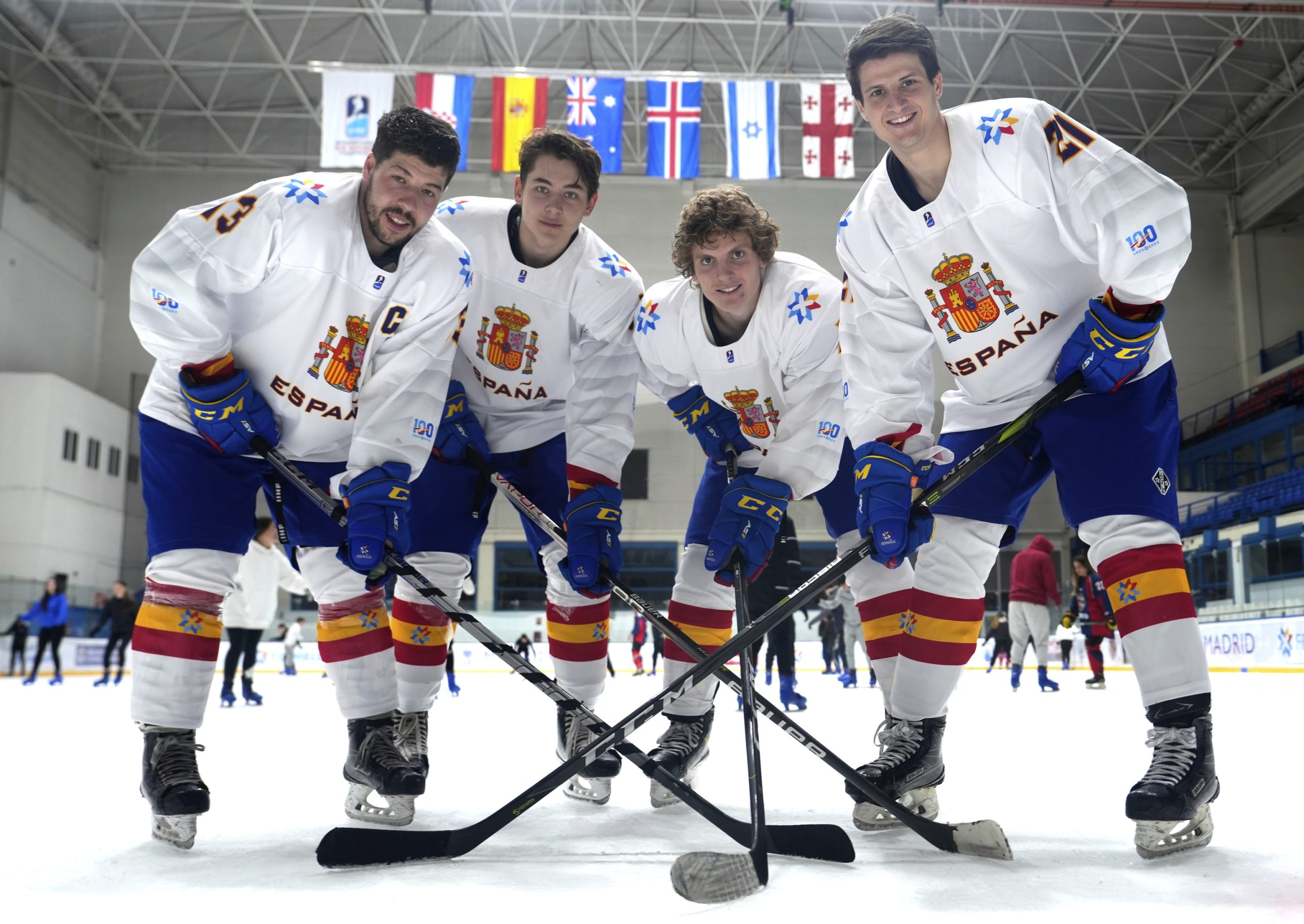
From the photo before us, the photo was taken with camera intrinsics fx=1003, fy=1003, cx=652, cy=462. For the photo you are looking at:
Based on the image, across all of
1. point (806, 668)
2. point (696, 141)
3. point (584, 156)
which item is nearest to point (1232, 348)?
point (806, 668)

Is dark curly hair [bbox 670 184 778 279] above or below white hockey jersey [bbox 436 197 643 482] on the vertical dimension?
above

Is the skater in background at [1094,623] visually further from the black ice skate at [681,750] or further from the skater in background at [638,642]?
the black ice skate at [681,750]

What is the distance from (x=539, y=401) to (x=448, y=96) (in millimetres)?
8227

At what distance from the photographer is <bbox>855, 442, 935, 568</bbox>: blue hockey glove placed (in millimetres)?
2025

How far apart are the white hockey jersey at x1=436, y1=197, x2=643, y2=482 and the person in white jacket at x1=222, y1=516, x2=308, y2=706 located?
12.1 feet

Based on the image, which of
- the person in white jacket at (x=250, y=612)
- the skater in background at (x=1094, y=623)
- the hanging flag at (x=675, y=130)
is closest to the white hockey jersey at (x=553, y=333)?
the person in white jacket at (x=250, y=612)

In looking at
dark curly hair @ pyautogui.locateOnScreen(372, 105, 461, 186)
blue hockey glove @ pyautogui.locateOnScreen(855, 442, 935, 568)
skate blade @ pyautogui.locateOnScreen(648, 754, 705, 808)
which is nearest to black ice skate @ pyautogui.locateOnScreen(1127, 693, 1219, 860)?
blue hockey glove @ pyautogui.locateOnScreen(855, 442, 935, 568)

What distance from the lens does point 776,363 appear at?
8.57ft

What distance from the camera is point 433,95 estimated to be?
10031mm

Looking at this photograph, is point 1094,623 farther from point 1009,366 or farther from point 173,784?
point 173,784

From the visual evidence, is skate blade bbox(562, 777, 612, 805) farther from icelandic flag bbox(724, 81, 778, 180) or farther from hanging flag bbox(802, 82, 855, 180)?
hanging flag bbox(802, 82, 855, 180)

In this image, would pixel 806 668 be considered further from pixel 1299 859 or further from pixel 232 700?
pixel 1299 859

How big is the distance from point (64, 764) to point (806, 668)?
989 centimetres

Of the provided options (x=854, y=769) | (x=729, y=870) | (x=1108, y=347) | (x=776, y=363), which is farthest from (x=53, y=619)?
(x=1108, y=347)
